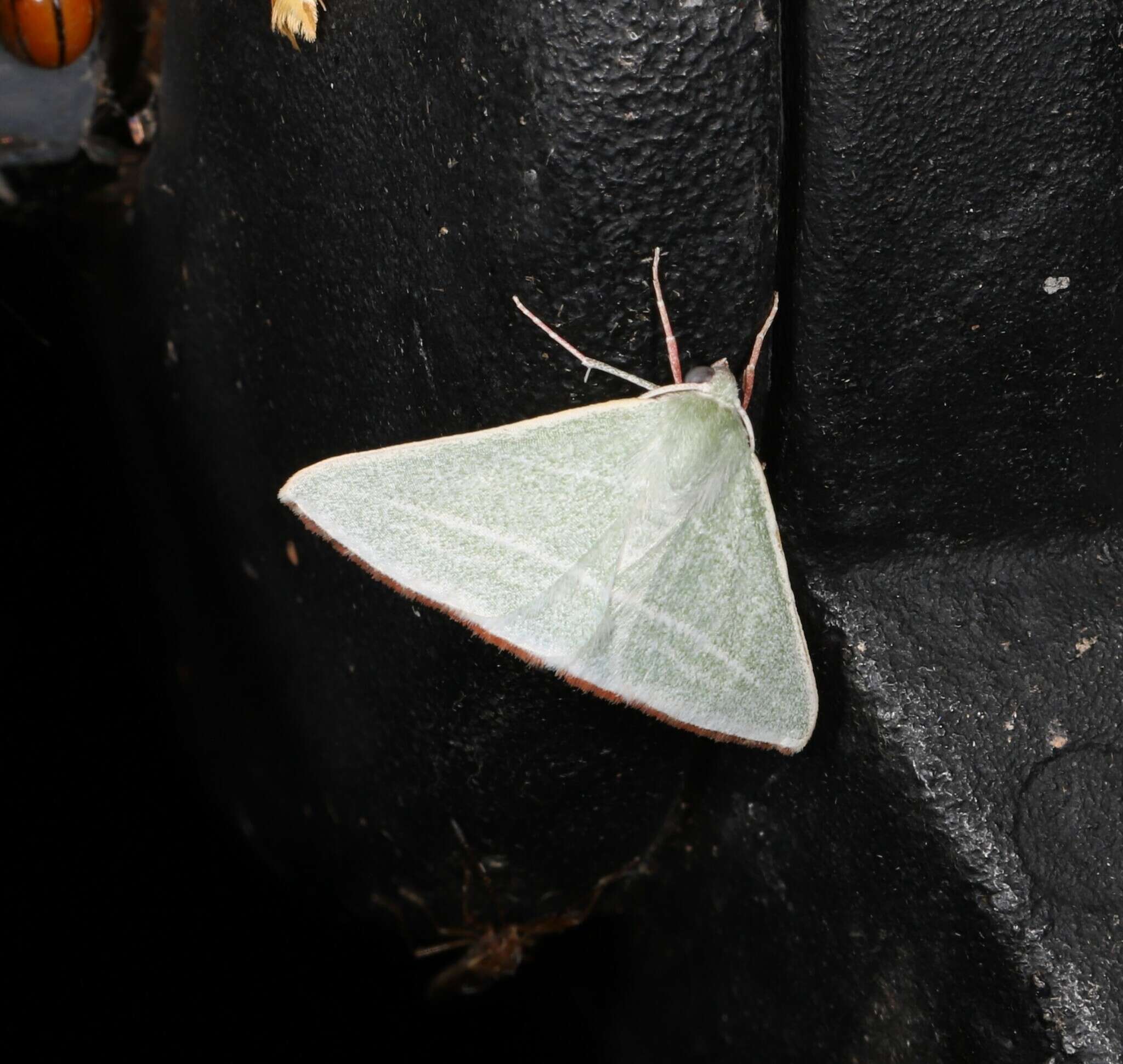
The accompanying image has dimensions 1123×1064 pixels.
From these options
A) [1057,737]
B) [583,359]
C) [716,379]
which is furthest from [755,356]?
[1057,737]

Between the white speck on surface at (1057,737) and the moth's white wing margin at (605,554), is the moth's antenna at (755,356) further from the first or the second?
the white speck on surface at (1057,737)

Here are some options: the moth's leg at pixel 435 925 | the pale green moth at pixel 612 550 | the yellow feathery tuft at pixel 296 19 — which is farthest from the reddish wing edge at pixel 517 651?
the moth's leg at pixel 435 925

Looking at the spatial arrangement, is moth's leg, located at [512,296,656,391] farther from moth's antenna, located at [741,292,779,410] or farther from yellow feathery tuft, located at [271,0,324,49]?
yellow feathery tuft, located at [271,0,324,49]

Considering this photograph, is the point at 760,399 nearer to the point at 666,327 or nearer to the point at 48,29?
the point at 666,327

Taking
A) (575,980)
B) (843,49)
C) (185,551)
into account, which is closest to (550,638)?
(843,49)

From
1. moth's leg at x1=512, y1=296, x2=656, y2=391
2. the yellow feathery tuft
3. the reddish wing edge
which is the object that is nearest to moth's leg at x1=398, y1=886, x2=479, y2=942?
the reddish wing edge
